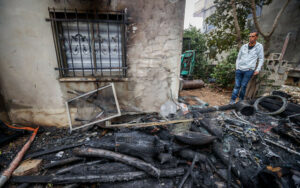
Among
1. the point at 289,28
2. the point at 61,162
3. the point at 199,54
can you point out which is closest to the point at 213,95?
the point at 199,54

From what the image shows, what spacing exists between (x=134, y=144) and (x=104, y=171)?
0.64 metres

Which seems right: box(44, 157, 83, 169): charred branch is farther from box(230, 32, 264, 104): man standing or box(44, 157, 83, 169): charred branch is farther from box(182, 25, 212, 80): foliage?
box(182, 25, 212, 80): foliage

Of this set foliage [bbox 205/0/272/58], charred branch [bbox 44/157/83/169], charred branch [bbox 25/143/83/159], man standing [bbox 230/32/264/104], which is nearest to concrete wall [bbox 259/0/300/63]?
foliage [bbox 205/0/272/58]

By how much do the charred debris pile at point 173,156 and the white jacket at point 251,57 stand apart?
1.74m

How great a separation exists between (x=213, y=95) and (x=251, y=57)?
2567 mm

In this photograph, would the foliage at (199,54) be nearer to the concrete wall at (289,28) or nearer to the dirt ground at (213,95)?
the dirt ground at (213,95)

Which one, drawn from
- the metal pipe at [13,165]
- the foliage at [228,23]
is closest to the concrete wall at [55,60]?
the metal pipe at [13,165]

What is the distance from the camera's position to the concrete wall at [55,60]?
283 centimetres

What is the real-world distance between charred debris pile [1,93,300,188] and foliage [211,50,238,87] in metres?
3.39

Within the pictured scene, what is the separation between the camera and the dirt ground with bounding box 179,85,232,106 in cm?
536

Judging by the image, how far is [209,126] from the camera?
2932mm

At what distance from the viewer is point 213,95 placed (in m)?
6.25

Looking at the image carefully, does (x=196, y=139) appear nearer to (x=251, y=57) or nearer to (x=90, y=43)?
(x=90, y=43)

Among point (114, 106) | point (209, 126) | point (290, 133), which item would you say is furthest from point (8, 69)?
point (290, 133)
